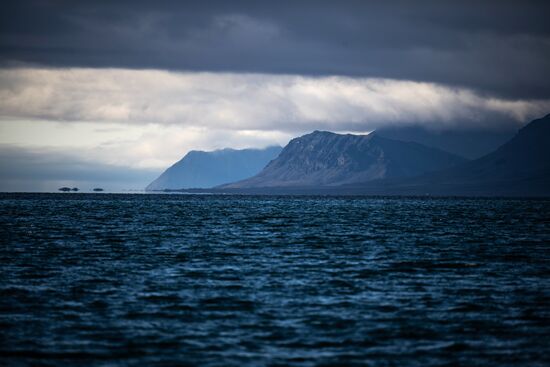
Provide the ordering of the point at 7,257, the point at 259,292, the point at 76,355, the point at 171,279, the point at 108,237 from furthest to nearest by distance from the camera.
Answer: the point at 108,237 < the point at 7,257 < the point at 171,279 < the point at 259,292 < the point at 76,355

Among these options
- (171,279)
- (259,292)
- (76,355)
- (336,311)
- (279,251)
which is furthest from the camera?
(279,251)

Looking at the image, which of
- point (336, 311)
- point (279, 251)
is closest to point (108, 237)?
point (279, 251)

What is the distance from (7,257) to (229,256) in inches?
591

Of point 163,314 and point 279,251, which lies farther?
point 279,251

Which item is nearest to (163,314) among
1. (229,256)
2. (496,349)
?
(496,349)

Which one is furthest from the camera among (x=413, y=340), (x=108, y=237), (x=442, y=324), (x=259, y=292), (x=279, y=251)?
(x=108, y=237)

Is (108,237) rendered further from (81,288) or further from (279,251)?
(81,288)

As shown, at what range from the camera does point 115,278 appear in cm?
4166

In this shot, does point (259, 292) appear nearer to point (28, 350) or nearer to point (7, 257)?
point (28, 350)

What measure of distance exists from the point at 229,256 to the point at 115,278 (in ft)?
47.7

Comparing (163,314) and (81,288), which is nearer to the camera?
(163,314)

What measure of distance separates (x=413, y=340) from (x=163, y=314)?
33.1 feet

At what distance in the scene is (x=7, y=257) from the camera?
52.5 meters

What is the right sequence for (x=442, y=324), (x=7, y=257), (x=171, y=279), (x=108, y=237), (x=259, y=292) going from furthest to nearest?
(x=108, y=237), (x=7, y=257), (x=171, y=279), (x=259, y=292), (x=442, y=324)
